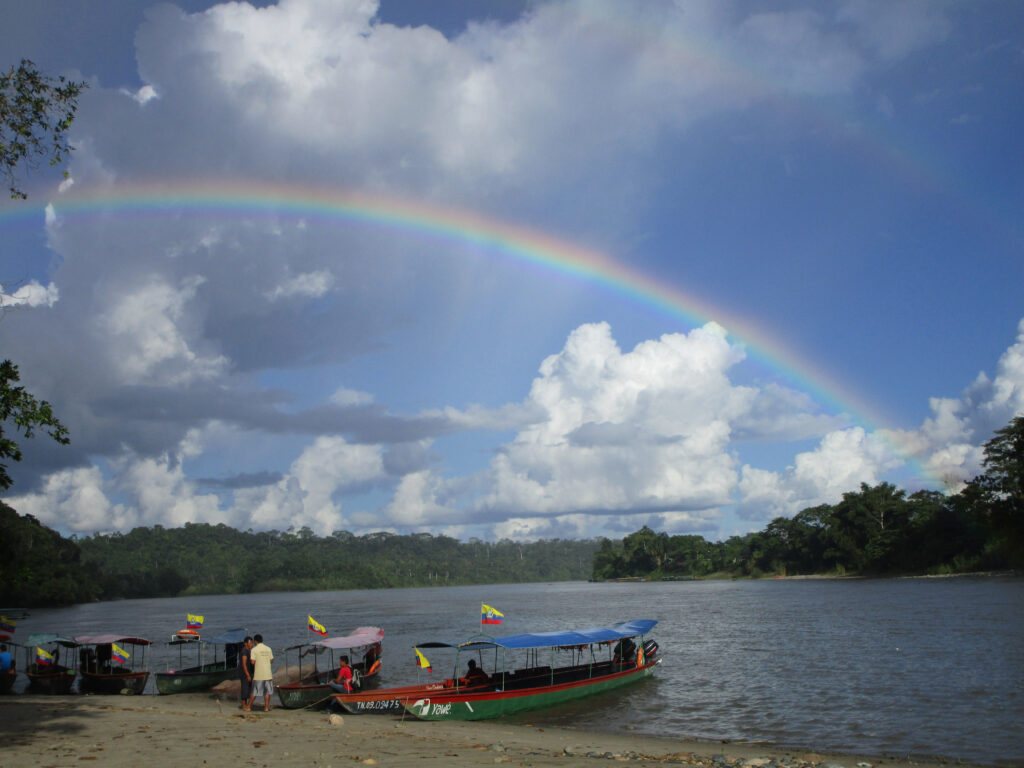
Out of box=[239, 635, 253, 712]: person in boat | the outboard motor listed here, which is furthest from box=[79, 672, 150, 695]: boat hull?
the outboard motor

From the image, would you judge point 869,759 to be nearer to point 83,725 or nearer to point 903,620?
point 83,725

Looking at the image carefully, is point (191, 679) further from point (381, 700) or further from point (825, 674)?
point (825, 674)

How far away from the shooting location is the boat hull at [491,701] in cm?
2419

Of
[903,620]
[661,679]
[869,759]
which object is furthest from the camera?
[903,620]

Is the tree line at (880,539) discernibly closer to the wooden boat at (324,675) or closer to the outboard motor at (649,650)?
the outboard motor at (649,650)

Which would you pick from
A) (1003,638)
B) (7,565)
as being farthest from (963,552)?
(7,565)

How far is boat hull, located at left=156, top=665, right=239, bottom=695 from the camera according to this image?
3103cm

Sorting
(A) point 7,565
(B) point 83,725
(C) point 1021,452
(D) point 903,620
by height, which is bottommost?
(D) point 903,620

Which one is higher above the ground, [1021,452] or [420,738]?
[1021,452]

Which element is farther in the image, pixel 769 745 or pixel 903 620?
pixel 903 620

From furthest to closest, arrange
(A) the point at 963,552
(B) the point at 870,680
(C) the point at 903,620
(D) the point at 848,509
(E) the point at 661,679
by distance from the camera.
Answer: (D) the point at 848,509
(A) the point at 963,552
(C) the point at 903,620
(E) the point at 661,679
(B) the point at 870,680

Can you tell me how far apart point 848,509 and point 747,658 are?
101 m

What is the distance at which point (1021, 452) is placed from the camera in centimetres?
3453

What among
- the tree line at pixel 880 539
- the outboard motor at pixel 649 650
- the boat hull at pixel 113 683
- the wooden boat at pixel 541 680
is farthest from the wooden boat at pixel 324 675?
the tree line at pixel 880 539
